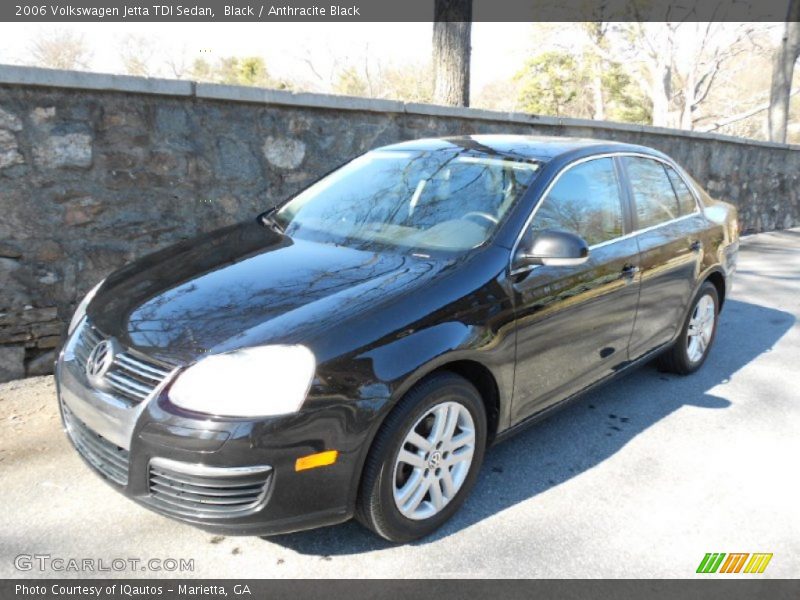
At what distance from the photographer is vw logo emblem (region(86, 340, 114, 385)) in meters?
2.48

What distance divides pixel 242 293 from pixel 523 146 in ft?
6.21

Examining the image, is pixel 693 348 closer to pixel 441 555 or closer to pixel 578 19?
pixel 441 555

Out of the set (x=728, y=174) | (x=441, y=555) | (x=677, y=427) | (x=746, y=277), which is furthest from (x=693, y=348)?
(x=728, y=174)

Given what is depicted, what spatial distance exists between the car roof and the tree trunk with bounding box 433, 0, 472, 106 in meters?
3.60

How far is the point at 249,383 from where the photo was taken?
7.41 feet

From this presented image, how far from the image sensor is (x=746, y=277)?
26.7 feet

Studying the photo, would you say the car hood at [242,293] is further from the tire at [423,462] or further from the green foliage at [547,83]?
the green foliage at [547,83]

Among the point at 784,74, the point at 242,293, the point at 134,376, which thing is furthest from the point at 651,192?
the point at 784,74

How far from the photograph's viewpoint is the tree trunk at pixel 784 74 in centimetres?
1733

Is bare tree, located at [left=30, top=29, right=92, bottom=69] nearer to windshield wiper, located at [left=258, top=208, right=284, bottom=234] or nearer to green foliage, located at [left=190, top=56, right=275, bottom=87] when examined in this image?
green foliage, located at [left=190, top=56, right=275, bottom=87]

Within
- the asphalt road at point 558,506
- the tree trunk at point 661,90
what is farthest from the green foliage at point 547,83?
the asphalt road at point 558,506

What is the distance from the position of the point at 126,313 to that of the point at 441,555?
Result: 5.28ft

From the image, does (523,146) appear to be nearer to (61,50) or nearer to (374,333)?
(374,333)

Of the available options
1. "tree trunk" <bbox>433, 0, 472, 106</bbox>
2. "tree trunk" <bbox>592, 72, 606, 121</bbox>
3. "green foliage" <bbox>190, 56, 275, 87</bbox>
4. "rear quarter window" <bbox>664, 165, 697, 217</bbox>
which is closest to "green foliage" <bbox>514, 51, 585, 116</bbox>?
"tree trunk" <bbox>592, 72, 606, 121</bbox>
